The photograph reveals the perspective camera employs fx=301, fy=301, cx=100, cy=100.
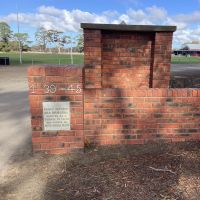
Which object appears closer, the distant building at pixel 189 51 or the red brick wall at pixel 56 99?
the red brick wall at pixel 56 99

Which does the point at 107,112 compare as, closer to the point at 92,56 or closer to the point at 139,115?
the point at 139,115

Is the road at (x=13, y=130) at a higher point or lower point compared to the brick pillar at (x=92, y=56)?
lower

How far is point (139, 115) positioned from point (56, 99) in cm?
131

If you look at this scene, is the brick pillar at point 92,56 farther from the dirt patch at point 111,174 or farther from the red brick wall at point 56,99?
the dirt patch at point 111,174

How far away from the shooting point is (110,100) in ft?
15.1

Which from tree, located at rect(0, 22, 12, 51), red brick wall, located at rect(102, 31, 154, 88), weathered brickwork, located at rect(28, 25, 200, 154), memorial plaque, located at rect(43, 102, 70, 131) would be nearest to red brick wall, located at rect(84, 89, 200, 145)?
weathered brickwork, located at rect(28, 25, 200, 154)

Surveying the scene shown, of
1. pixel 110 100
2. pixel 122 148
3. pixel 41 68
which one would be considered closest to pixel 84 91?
pixel 110 100

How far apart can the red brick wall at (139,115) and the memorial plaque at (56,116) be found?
1.11ft

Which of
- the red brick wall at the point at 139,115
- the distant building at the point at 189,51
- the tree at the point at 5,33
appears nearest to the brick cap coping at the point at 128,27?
the red brick wall at the point at 139,115

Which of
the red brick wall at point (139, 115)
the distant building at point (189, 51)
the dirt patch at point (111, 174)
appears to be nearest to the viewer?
the dirt patch at point (111, 174)

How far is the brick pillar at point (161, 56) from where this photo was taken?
5.70 meters

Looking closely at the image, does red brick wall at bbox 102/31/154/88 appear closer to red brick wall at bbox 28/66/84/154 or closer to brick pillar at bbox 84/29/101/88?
brick pillar at bbox 84/29/101/88

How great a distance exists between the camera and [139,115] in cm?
468

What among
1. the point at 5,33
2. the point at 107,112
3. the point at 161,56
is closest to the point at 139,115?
the point at 107,112
